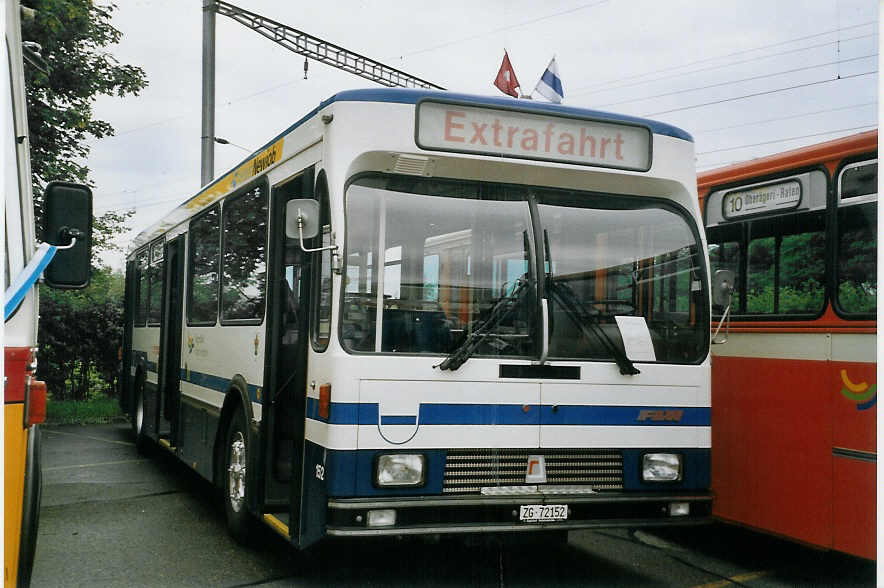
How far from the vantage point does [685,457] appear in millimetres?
5973

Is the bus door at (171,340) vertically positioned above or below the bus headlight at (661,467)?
above

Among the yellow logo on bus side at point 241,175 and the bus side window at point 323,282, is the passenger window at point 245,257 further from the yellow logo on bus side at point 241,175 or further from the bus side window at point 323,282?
the bus side window at point 323,282

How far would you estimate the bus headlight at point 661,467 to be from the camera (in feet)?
19.2

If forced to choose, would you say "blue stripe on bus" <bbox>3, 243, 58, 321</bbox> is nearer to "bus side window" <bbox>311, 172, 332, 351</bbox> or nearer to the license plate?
"bus side window" <bbox>311, 172, 332, 351</bbox>

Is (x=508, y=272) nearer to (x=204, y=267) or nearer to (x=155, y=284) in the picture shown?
(x=204, y=267)

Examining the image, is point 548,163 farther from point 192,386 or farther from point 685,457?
point 192,386

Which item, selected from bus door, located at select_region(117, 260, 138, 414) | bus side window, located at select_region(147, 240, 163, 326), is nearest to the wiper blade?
bus side window, located at select_region(147, 240, 163, 326)

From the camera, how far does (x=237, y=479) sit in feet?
23.5

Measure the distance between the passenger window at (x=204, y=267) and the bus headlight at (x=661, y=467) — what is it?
405 cm

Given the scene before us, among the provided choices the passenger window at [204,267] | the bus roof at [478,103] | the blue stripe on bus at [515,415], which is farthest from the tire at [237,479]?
the bus roof at [478,103]

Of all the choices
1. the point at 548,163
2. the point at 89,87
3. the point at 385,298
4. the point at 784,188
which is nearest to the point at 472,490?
the point at 385,298

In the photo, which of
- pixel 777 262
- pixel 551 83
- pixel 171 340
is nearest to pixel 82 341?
pixel 171 340

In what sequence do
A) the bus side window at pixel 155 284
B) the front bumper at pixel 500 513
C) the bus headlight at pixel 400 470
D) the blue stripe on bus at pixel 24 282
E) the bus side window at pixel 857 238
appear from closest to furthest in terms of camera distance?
the blue stripe on bus at pixel 24 282 → the front bumper at pixel 500 513 → the bus headlight at pixel 400 470 → the bus side window at pixel 857 238 → the bus side window at pixel 155 284

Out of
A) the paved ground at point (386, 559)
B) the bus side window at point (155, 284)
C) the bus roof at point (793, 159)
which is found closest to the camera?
the bus roof at point (793, 159)
